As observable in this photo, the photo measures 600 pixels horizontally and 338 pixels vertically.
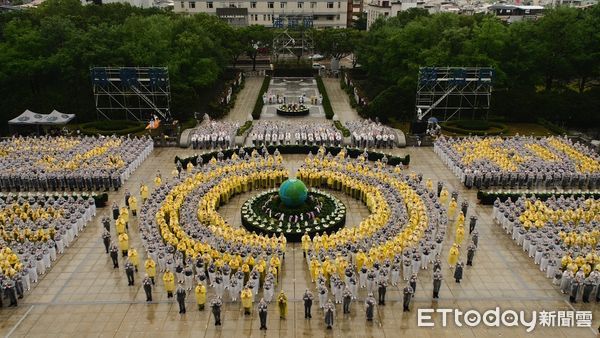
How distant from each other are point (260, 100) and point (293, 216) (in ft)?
103

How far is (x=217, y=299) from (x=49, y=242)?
30.4 ft

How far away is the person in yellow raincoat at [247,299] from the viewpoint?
60.6 ft

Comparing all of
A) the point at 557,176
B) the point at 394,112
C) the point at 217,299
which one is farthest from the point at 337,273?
the point at 394,112

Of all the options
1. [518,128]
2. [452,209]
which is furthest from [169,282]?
[518,128]

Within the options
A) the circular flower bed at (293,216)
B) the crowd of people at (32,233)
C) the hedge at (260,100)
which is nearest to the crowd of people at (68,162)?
the crowd of people at (32,233)

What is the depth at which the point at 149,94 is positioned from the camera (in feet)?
149

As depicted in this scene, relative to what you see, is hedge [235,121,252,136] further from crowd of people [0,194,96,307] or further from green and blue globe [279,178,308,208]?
green and blue globe [279,178,308,208]

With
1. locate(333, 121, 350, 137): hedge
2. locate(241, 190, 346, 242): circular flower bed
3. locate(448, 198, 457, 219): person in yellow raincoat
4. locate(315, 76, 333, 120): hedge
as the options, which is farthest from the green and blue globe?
locate(315, 76, 333, 120): hedge

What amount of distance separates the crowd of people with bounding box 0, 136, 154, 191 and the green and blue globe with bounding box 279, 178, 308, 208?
1145cm

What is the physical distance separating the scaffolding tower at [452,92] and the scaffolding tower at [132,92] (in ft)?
75.1

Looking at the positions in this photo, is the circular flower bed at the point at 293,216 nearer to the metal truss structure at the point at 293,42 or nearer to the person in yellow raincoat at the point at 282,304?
the person in yellow raincoat at the point at 282,304

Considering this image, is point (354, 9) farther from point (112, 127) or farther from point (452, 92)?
point (112, 127)

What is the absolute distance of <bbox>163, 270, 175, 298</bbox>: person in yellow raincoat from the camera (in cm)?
1928

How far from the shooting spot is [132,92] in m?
46.5
